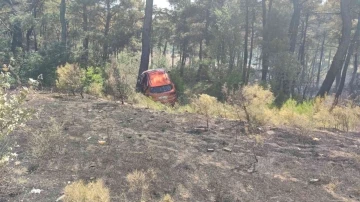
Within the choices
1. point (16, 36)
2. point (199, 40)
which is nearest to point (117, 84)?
point (16, 36)

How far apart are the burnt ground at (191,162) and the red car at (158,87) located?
6.45 metres

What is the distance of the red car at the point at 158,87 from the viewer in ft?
46.2

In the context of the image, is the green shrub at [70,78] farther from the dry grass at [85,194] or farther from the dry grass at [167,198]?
the dry grass at [167,198]

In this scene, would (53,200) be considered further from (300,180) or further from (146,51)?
(146,51)

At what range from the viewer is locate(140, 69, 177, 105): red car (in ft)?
46.2

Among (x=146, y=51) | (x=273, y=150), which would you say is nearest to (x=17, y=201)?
(x=273, y=150)

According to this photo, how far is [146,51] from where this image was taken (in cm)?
1605

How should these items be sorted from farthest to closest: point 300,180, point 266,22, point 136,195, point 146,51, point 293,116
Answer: point 266,22
point 146,51
point 293,116
point 300,180
point 136,195

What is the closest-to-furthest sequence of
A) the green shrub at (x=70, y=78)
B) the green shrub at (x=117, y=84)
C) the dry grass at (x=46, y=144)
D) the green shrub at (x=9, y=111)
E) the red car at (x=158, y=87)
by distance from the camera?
the green shrub at (x=9, y=111) < the dry grass at (x=46, y=144) < the green shrub at (x=117, y=84) < the green shrub at (x=70, y=78) < the red car at (x=158, y=87)

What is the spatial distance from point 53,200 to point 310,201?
3.08 m

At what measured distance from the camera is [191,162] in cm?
508

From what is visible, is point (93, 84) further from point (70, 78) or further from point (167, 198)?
point (167, 198)

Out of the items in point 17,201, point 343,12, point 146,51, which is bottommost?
point 17,201

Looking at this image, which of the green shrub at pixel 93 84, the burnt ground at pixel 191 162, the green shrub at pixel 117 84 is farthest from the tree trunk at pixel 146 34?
the burnt ground at pixel 191 162
